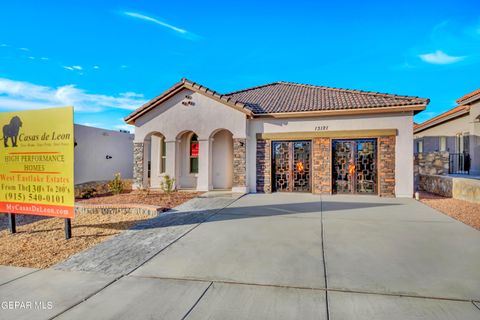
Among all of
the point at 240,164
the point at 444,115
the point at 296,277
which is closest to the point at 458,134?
the point at 444,115

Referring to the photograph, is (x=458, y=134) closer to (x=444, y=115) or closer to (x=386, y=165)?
(x=444, y=115)

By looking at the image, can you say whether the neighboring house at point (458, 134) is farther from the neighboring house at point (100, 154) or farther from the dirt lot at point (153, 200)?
the neighboring house at point (100, 154)

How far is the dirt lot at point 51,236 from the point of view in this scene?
5207mm

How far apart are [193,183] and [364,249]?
10722 millimetres

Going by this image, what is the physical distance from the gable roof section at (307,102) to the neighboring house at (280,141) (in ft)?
0.15

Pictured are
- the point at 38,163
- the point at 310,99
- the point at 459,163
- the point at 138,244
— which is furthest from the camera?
the point at 459,163

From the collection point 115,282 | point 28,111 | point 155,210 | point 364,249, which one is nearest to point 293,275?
point 364,249

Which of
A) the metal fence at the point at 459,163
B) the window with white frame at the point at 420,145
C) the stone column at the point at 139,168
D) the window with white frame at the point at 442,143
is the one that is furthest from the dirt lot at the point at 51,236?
the window with white frame at the point at 420,145

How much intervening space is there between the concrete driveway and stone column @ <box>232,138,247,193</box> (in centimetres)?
581

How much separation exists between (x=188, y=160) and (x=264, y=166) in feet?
15.0

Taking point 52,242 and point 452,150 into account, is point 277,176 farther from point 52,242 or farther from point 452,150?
point 452,150

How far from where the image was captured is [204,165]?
13.4 meters

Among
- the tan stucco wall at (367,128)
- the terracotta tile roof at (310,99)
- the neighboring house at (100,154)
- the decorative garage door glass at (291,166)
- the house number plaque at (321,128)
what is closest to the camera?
the tan stucco wall at (367,128)

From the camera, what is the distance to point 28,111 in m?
6.61
